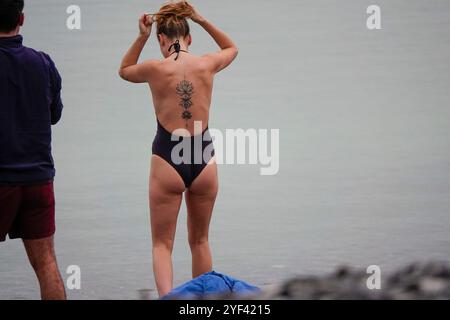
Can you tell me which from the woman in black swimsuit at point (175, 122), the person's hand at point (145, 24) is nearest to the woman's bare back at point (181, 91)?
the woman in black swimsuit at point (175, 122)

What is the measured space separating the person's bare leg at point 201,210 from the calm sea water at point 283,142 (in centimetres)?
50

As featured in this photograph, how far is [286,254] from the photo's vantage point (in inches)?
279

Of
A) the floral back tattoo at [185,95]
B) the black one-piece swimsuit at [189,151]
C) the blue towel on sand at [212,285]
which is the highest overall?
the floral back tattoo at [185,95]

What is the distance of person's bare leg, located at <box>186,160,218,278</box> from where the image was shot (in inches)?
231

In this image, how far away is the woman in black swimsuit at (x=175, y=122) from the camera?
576 centimetres

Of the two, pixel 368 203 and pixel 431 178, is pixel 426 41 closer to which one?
pixel 431 178

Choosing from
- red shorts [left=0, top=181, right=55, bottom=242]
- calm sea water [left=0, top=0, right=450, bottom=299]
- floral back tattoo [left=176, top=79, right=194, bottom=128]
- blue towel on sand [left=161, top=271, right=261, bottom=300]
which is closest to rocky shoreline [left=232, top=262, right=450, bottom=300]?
blue towel on sand [left=161, top=271, right=261, bottom=300]

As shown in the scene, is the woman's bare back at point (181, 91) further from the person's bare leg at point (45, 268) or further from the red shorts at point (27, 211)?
the person's bare leg at point (45, 268)

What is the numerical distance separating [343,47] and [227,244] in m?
5.58

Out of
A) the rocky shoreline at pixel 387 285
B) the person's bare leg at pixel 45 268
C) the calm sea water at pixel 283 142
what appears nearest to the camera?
the rocky shoreline at pixel 387 285

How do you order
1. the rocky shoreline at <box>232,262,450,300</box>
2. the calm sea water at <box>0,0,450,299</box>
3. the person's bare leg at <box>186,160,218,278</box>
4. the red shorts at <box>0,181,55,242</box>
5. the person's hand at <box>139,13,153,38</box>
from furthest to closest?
the calm sea water at <box>0,0,450,299</box> → the person's bare leg at <box>186,160,218,278</box> → the person's hand at <box>139,13,153,38</box> → the red shorts at <box>0,181,55,242</box> → the rocky shoreline at <box>232,262,450,300</box>

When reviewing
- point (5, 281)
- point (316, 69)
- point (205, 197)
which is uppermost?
point (316, 69)

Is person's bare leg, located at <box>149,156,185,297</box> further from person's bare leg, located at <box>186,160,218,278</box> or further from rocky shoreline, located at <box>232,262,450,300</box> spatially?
rocky shoreline, located at <box>232,262,450,300</box>
